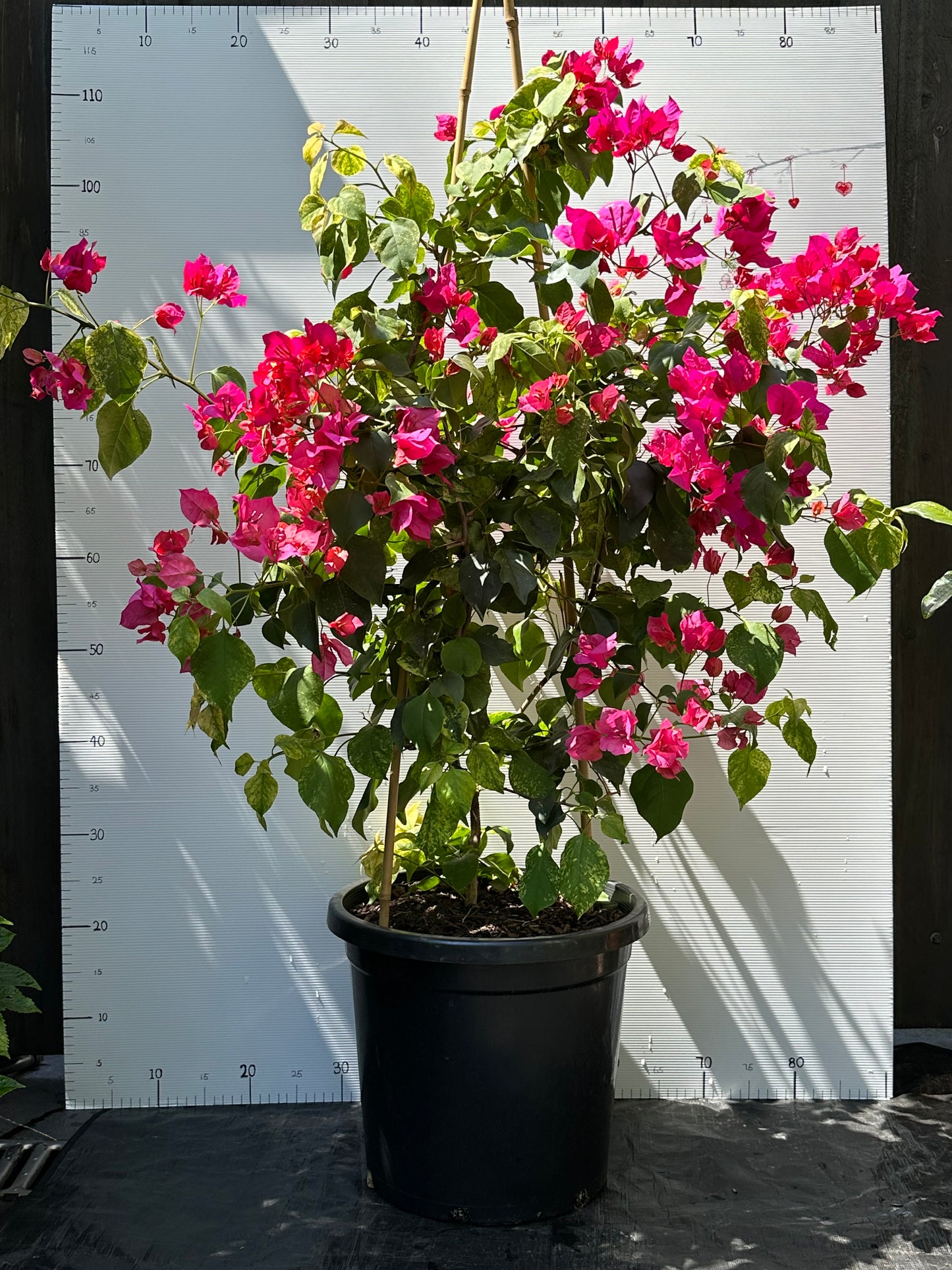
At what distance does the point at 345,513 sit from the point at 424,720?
242 mm

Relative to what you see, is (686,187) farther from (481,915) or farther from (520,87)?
(481,915)

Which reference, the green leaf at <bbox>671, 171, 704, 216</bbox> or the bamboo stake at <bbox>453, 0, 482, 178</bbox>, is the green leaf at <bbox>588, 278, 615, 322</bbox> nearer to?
the green leaf at <bbox>671, 171, 704, 216</bbox>

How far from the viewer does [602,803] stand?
134 cm

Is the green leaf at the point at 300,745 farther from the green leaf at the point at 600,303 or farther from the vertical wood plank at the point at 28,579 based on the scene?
the vertical wood plank at the point at 28,579

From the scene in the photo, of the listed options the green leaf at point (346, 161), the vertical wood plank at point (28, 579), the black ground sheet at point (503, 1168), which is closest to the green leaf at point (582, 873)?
the black ground sheet at point (503, 1168)

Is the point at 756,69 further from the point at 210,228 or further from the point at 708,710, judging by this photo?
the point at 708,710

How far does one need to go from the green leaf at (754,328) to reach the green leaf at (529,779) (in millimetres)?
479

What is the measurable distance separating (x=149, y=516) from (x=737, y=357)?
3.28ft

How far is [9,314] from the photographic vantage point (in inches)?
41.8

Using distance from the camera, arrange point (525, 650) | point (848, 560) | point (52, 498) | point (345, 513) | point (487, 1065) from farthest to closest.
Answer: point (52, 498)
point (525, 650)
point (487, 1065)
point (848, 560)
point (345, 513)

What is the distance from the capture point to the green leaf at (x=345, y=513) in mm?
1049

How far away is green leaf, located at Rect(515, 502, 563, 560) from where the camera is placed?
115 centimetres

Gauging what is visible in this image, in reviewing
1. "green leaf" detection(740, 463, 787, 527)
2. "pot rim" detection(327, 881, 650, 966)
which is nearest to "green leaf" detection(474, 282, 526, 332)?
"green leaf" detection(740, 463, 787, 527)

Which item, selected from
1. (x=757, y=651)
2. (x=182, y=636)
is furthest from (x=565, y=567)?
(x=182, y=636)
